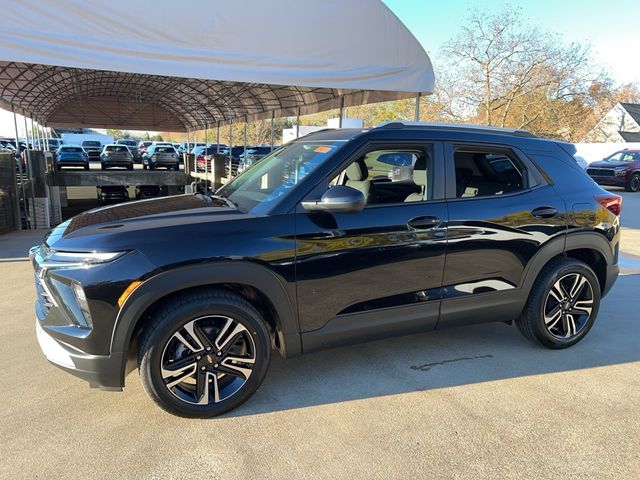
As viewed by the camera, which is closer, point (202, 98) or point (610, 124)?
point (202, 98)

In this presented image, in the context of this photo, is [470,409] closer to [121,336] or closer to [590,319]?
[590,319]

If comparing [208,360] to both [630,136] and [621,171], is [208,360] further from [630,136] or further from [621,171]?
[630,136]

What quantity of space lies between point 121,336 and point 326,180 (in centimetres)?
162

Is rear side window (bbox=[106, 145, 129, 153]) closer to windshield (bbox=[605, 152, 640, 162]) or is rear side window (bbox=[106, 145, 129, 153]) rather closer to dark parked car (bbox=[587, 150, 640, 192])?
dark parked car (bbox=[587, 150, 640, 192])

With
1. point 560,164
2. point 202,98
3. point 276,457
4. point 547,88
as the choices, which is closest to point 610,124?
point 547,88

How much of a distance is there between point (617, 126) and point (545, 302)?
158ft

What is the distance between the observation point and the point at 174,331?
9.07ft

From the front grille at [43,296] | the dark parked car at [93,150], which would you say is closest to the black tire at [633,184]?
the front grille at [43,296]

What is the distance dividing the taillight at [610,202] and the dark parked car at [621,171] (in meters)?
21.1

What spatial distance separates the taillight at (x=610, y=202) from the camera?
13.5ft

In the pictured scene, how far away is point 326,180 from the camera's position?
3.17 m

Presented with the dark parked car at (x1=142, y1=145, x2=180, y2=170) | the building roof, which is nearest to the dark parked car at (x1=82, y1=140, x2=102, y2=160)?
the dark parked car at (x1=142, y1=145, x2=180, y2=170)

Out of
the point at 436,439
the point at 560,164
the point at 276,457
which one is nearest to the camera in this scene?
the point at 276,457

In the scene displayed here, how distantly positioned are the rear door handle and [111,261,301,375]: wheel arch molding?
2179 mm
